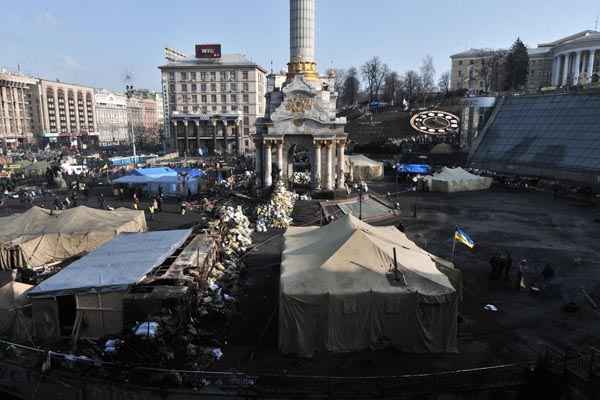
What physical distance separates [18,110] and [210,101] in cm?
5692

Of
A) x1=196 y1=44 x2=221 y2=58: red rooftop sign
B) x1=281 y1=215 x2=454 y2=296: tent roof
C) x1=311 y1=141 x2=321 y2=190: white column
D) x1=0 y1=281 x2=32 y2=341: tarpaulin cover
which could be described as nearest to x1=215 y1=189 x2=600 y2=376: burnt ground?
x1=281 y1=215 x2=454 y2=296: tent roof

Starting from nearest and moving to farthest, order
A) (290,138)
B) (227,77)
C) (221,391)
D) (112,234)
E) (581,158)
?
1. (221,391)
2. (112,234)
3. (290,138)
4. (581,158)
5. (227,77)

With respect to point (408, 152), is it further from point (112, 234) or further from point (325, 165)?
point (112, 234)

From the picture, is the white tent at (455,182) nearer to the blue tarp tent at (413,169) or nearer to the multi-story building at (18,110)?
the blue tarp tent at (413,169)

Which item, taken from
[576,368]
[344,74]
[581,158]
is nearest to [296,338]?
[576,368]

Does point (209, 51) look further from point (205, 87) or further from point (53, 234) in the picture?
point (53, 234)

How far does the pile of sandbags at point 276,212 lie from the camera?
85.3 ft

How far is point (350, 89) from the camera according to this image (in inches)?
5374

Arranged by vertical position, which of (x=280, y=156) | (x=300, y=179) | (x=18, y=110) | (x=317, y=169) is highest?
(x=18, y=110)

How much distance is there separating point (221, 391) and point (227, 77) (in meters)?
81.9

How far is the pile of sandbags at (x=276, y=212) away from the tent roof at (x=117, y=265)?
737 cm

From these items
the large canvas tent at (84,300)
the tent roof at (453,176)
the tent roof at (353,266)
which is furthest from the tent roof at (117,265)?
the tent roof at (453,176)

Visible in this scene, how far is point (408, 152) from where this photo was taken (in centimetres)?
5869

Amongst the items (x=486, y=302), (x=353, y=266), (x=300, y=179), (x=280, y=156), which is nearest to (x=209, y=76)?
(x=300, y=179)
